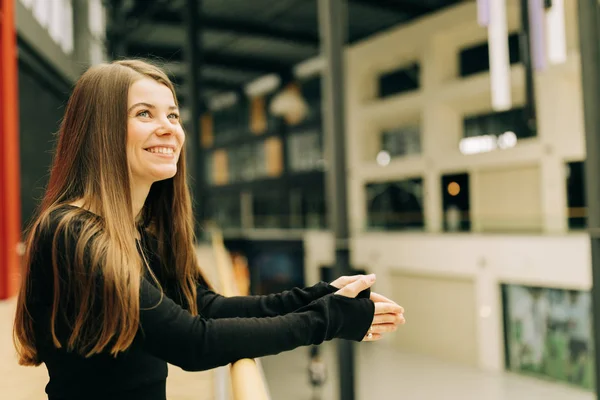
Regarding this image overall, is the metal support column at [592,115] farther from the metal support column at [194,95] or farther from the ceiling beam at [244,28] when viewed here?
the ceiling beam at [244,28]

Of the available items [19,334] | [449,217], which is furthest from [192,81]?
[19,334]

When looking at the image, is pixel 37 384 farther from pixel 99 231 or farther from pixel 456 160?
pixel 456 160

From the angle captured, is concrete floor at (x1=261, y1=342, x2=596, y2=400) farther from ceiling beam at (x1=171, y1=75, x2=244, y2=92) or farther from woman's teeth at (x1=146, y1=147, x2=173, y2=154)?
woman's teeth at (x1=146, y1=147, x2=173, y2=154)

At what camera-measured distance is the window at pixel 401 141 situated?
61.0ft

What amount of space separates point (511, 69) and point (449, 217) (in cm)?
498

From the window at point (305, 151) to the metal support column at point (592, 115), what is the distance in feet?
60.6

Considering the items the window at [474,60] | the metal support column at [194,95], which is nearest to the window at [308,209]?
the metal support column at [194,95]

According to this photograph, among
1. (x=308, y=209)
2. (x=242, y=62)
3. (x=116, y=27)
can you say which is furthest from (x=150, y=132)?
(x=308, y=209)

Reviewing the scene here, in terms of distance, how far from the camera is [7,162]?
5254 mm

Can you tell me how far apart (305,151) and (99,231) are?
22295 mm

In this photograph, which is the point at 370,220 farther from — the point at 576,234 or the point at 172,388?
the point at 172,388

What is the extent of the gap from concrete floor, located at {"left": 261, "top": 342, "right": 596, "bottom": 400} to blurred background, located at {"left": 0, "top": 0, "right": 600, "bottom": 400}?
56mm

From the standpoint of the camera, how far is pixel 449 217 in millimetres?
17312

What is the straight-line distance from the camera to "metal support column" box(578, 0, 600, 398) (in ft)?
12.3
